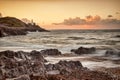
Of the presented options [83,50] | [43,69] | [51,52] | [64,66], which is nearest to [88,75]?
[64,66]

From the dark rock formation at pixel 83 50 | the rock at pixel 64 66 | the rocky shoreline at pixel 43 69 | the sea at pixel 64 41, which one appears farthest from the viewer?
the sea at pixel 64 41

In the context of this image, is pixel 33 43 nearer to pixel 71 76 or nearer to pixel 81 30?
pixel 81 30

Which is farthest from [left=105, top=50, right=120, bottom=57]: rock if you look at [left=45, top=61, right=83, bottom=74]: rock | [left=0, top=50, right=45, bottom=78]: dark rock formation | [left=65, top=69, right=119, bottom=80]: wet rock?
[left=0, top=50, right=45, bottom=78]: dark rock formation

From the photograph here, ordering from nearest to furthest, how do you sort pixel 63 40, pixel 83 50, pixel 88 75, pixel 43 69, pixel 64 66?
pixel 88 75
pixel 43 69
pixel 64 66
pixel 83 50
pixel 63 40

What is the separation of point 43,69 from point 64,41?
0.95 m

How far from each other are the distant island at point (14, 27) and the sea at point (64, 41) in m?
0.10

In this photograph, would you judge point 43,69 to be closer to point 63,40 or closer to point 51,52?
point 51,52

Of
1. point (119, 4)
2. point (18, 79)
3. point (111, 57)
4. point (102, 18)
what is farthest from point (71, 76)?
point (119, 4)

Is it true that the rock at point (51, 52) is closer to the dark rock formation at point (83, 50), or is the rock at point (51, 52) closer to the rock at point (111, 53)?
the dark rock formation at point (83, 50)

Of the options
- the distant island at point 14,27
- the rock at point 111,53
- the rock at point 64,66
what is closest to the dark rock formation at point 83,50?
the rock at point 111,53

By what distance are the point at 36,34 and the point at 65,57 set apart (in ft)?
2.37

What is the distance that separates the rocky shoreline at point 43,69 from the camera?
4.04m

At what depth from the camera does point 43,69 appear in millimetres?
4359

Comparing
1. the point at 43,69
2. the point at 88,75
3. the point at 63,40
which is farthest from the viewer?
the point at 63,40
